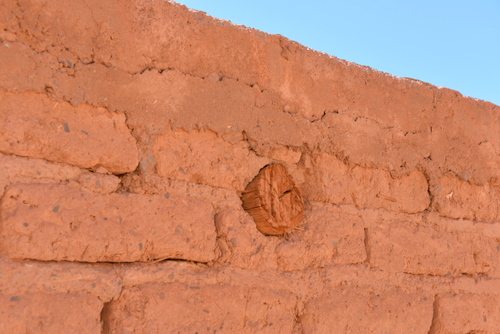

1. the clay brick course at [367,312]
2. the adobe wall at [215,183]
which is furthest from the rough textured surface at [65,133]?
the clay brick course at [367,312]

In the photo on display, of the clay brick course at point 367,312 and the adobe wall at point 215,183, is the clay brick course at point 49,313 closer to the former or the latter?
the adobe wall at point 215,183

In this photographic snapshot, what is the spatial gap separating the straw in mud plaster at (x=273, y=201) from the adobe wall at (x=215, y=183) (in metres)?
0.04

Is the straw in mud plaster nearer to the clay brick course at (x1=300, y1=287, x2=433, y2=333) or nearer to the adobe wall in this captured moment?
the adobe wall

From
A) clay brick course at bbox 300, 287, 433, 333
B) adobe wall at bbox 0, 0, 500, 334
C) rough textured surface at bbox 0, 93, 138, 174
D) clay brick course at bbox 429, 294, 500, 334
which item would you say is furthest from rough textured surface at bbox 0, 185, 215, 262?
clay brick course at bbox 429, 294, 500, 334

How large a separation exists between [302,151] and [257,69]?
1.26ft

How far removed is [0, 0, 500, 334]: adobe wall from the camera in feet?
5.59

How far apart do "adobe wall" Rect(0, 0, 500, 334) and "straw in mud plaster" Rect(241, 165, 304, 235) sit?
41mm

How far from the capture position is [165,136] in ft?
6.53

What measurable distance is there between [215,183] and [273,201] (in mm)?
250

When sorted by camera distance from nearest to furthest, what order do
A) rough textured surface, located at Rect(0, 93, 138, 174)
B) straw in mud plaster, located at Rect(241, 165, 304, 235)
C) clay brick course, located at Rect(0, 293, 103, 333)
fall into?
clay brick course, located at Rect(0, 293, 103, 333), rough textured surface, located at Rect(0, 93, 138, 174), straw in mud plaster, located at Rect(241, 165, 304, 235)

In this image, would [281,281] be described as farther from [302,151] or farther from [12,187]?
[12,187]

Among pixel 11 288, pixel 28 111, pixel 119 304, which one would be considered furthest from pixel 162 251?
pixel 28 111

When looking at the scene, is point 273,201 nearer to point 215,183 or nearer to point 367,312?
point 215,183

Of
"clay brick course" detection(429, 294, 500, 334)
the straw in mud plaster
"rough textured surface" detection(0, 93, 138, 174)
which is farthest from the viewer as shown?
"clay brick course" detection(429, 294, 500, 334)
